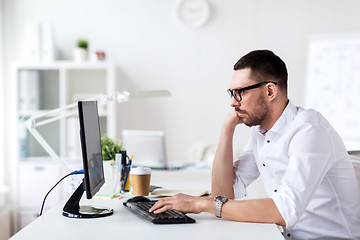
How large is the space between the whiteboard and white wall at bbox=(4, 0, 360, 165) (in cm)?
25

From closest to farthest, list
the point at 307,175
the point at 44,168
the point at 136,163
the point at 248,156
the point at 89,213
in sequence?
the point at 307,175, the point at 89,213, the point at 248,156, the point at 136,163, the point at 44,168

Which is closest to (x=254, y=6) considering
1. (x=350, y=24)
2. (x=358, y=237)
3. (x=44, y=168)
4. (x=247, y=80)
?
(x=350, y=24)

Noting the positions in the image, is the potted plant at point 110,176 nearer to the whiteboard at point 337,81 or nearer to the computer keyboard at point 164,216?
the computer keyboard at point 164,216

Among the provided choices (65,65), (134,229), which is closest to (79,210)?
(134,229)

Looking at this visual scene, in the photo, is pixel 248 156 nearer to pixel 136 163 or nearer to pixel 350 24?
pixel 136 163

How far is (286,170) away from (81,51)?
3.04 meters

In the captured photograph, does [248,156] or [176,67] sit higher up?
[176,67]

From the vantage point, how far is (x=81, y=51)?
4.26 metres

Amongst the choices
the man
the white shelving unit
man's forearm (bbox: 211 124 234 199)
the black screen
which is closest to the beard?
the man

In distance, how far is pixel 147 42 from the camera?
4535 millimetres

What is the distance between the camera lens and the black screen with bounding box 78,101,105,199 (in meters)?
1.49

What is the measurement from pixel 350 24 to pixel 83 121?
3583 millimetres

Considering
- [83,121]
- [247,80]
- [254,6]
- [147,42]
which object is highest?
[254,6]

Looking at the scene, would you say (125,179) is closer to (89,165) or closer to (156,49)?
(89,165)
